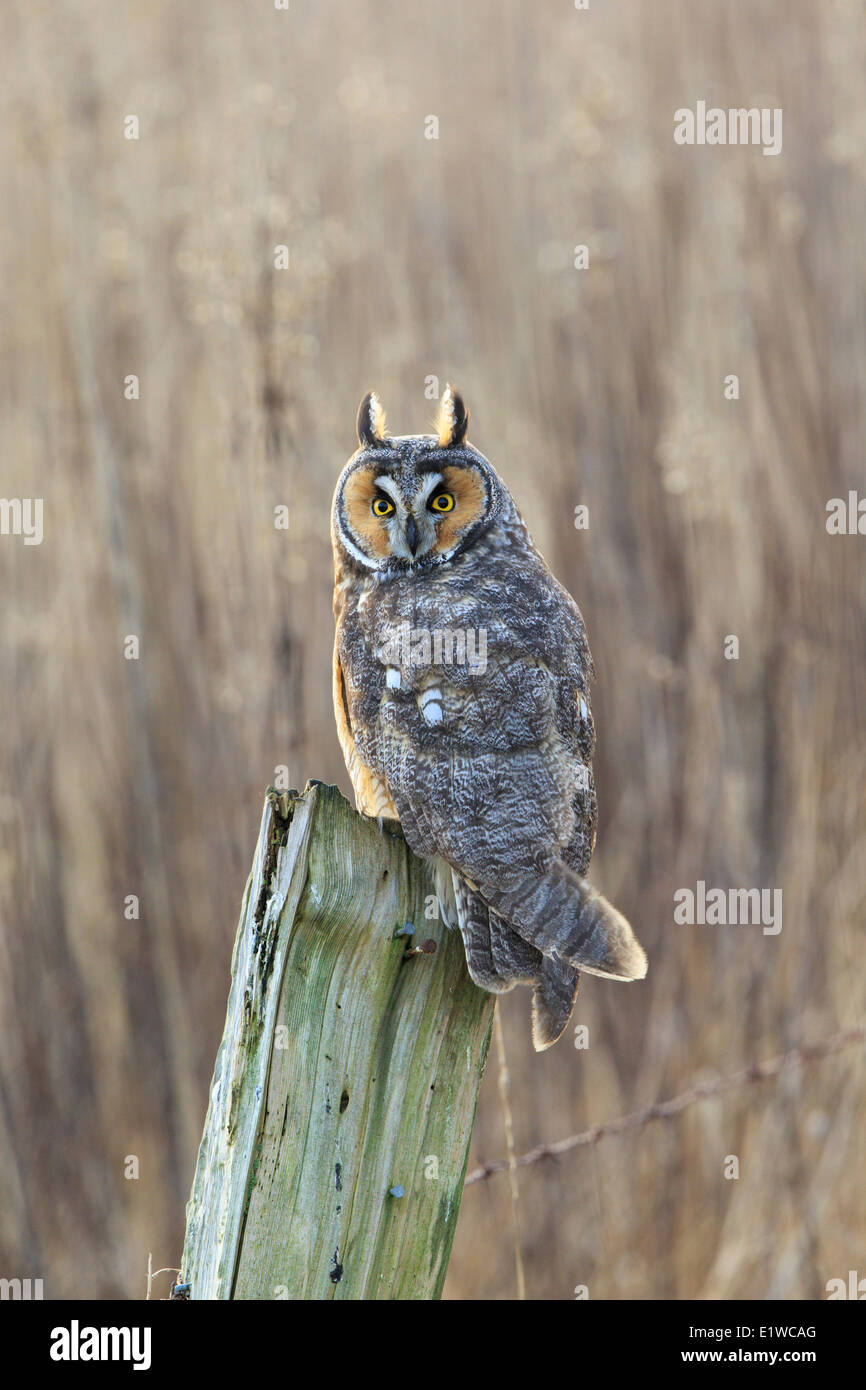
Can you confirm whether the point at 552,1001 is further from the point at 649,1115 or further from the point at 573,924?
the point at 649,1115

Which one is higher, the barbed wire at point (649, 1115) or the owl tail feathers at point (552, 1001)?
the owl tail feathers at point (552, 1001)

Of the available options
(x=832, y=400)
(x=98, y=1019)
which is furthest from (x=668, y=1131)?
(x=832, y=400)

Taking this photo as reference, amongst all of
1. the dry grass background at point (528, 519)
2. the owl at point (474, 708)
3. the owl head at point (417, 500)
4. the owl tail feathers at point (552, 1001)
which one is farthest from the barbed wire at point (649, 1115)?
the owl head at point (417, 500)

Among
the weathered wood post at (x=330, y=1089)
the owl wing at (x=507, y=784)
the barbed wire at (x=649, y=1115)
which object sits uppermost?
the owl wing at (x=507, y=784)

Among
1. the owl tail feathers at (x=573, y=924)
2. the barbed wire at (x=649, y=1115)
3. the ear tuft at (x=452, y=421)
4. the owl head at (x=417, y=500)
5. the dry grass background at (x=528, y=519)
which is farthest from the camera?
the dry grass background at (x=528, y=519)

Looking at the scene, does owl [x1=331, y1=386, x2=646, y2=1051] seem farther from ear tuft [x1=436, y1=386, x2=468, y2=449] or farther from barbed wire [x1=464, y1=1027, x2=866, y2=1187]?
barbed wire [x1=464, y1=1027, x2=866, y2=1187]

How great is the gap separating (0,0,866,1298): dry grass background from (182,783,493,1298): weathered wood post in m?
1.61

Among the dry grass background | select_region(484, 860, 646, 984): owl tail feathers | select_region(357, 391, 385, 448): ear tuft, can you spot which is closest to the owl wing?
select_region(484, 860, 646, 984): owl tail feathers

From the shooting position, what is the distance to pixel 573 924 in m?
1.70

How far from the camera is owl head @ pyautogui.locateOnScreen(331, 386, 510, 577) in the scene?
88.7 inches

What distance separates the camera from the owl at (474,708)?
172cm

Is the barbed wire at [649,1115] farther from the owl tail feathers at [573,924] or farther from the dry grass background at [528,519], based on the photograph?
the dry grass background at [528,519]

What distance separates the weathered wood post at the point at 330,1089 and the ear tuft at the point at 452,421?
3.44 feet

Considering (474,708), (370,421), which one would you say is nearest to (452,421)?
(370,421)
